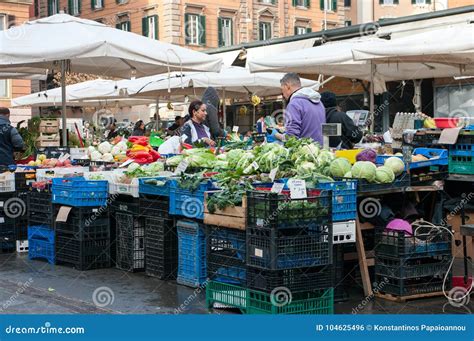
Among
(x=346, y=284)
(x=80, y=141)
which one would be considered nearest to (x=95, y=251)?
(x=346, y=284)

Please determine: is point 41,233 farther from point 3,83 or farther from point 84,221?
point 3,83

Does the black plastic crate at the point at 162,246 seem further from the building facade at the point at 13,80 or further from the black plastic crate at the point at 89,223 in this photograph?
Answer: the building facade at the point at 13,80

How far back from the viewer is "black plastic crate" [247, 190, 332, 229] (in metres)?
6.18

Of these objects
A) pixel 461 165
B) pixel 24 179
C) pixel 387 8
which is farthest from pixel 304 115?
pixel 387 8

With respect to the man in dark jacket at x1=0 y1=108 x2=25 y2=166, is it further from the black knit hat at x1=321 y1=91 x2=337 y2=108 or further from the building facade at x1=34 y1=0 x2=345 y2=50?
the building facade at x1=34 y1=0 x2=345 y2=50

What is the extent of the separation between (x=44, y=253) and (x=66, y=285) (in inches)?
A: 58.4

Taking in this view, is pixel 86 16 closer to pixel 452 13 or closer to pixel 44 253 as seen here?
pixel 452 13

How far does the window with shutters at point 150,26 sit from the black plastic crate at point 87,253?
3569 centimetres

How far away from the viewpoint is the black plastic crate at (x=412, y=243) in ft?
22.8

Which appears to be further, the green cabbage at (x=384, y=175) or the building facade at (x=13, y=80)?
the building facade at (x=13, y=80)

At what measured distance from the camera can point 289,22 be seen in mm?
49688

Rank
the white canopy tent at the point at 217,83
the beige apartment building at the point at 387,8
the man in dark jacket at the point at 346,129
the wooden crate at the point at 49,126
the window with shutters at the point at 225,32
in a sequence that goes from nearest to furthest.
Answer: the man in dark jacket at the point at 346,129
the wooden crate at the point at 49,126
the white canopy tent at the point at 217,83
the window with shutters at the point at 225,32
the beige apartment building at the point at 387,8

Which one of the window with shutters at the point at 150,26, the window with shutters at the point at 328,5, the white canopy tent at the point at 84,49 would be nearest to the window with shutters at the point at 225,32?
the window with shutters at the point at 150,26

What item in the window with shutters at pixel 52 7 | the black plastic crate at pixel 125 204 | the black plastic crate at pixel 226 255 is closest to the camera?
the black plastic crate at pixel 226 255
